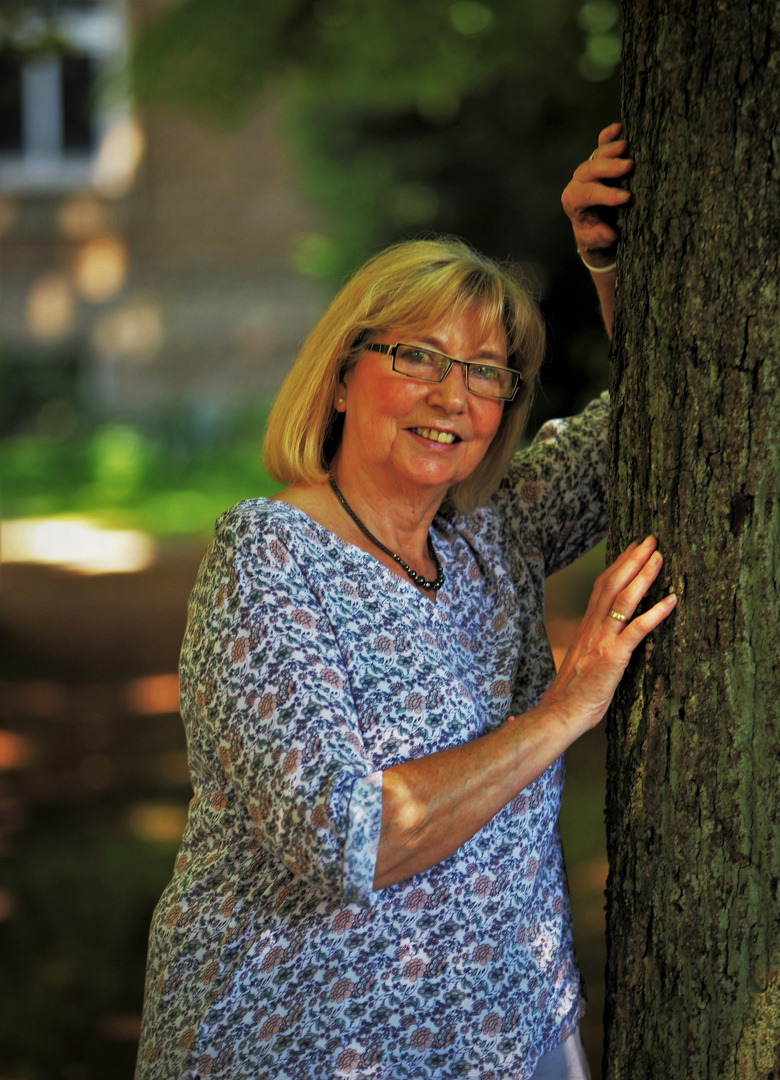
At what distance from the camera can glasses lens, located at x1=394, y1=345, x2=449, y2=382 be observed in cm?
205

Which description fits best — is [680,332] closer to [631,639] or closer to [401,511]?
[631,639]

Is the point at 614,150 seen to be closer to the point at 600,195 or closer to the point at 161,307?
the point at 600,195

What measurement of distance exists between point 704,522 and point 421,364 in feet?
2.09

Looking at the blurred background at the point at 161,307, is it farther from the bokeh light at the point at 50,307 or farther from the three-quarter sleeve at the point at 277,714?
the three-quarter sleeve at the point at 277,714

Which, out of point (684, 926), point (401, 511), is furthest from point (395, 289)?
point (684, 926)

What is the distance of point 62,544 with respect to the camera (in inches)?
411

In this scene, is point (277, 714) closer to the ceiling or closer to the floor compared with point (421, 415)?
closer to the floor

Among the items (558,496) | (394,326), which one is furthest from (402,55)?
(394,326)

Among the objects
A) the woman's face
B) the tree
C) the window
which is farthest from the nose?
the window

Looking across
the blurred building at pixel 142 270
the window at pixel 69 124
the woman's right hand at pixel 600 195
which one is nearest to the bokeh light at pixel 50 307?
the blurred building at pixel 142 270

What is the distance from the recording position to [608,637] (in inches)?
68.7

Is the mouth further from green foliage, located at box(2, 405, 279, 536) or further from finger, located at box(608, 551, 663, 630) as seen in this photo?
green foliage, located at box(2, 405, 279, 536)

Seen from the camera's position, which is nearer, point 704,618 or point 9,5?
point 704,618

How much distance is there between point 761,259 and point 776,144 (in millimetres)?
153
